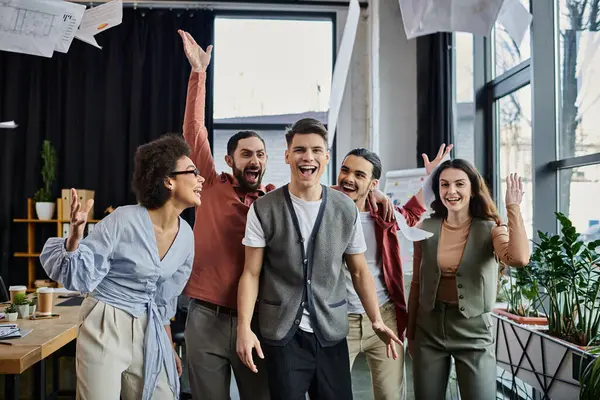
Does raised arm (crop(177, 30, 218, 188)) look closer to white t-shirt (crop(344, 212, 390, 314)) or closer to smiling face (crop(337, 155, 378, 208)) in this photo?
smiling face (crop(337, 155, 378, 208))

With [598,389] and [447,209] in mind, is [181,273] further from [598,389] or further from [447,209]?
[598,389]

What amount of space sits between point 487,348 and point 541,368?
47 centimetres

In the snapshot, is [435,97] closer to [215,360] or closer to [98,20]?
[98,20]

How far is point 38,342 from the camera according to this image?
2.35 meters

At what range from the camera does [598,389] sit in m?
1.91

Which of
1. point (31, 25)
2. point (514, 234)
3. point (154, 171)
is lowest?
point (514, 234)

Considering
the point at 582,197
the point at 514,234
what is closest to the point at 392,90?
the point at 582,197

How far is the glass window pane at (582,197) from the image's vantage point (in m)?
3.09

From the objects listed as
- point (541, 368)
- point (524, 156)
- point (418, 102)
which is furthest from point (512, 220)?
point (418, 102)

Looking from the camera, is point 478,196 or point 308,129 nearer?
point 308,129

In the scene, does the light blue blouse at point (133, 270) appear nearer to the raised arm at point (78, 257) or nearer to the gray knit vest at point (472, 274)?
the raised arm at point (78, 257)

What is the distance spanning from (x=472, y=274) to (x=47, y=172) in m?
4.79

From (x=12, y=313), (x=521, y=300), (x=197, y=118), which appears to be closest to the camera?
(x=197, y=118)

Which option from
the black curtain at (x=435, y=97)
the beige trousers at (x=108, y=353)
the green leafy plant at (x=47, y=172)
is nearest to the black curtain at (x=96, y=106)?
the green leafy plant at (x=47, y=172)
